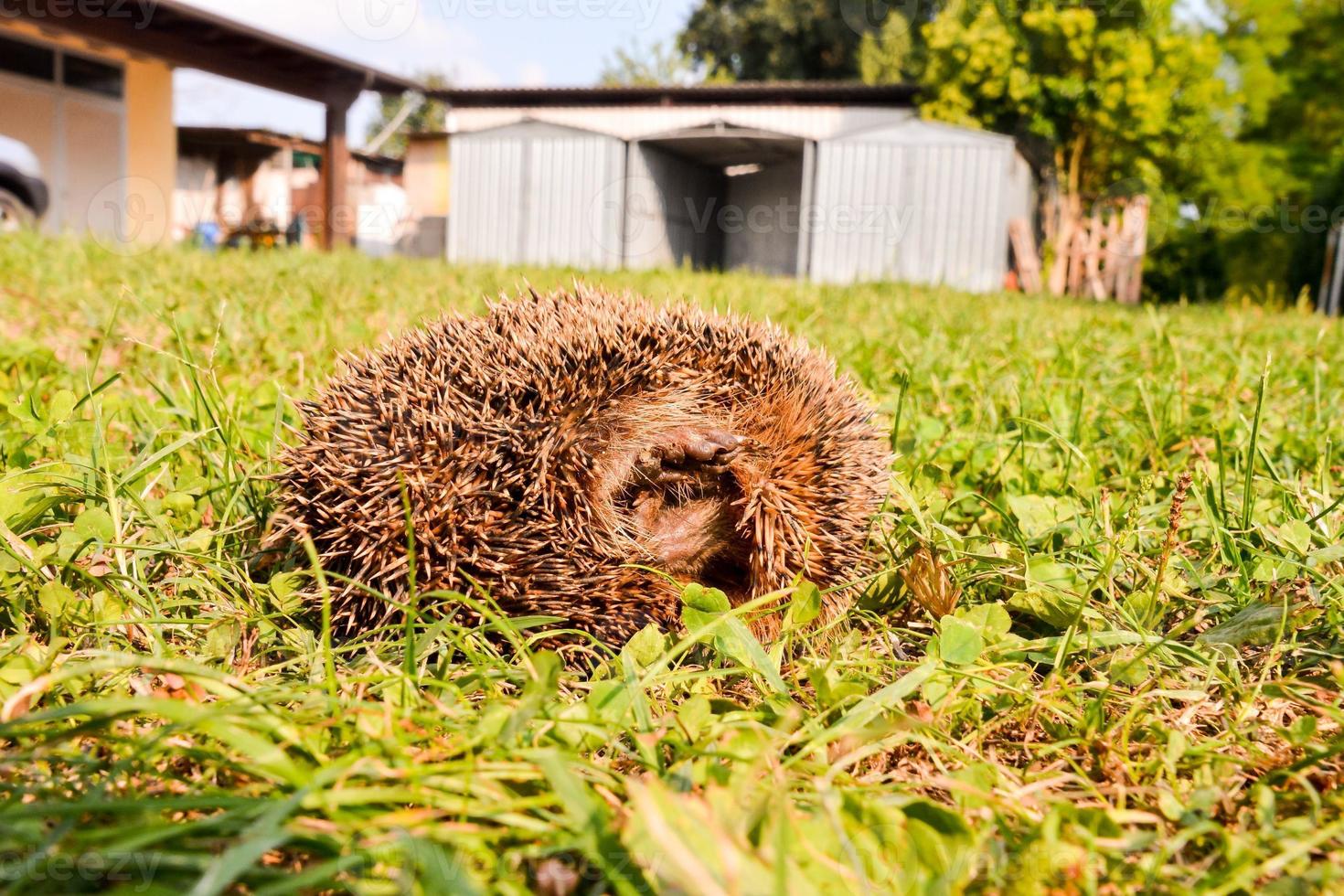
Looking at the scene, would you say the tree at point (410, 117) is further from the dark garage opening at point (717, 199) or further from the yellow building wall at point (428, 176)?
the dark garage opening at point (717, 199)

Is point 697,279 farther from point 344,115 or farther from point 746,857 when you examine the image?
point 344,115

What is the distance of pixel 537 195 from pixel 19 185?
1050 cm

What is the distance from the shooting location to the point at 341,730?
1519 mm

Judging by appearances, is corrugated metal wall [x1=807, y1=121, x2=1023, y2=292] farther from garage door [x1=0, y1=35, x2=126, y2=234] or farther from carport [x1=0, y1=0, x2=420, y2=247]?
garage door [x1=0, y1=35, x2=126, y2=234]

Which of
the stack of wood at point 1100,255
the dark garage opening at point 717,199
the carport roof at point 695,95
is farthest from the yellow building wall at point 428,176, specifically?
the stack of wood at point 1100,255

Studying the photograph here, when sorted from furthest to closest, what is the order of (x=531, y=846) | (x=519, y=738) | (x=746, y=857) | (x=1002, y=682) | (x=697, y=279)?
(x=697, y=279) → (x=1002, y=682) → (x=519, y=738) → (x=531, y=846) → (x=746, y=857)

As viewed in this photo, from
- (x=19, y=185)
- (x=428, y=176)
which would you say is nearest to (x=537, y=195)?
(x=428, y=176)

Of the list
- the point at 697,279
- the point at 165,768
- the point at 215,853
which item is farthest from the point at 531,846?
the point at 697,279

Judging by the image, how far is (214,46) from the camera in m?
14.9

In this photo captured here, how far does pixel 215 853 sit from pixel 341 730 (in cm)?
29

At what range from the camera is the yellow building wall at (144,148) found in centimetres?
1573

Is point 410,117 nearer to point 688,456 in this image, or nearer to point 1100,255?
point 1100,255

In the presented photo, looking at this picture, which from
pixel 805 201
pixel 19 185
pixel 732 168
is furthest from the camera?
pixel 732 168

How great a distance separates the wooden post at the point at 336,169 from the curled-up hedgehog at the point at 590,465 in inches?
583
